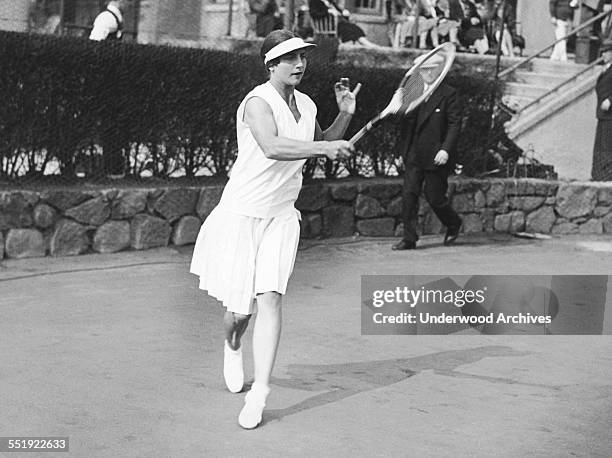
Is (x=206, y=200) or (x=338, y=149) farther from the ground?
(x=338, y=149)

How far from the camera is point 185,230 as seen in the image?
38.7 ft

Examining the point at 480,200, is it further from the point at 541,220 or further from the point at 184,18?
the point at 184,18

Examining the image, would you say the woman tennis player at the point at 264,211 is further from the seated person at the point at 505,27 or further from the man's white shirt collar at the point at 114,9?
the seated person at the point at 505,27

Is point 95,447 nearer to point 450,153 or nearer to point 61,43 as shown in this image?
point 61,43

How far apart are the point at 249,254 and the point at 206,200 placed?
5.35 metres

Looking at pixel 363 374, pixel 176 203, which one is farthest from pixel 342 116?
pixel 176 203

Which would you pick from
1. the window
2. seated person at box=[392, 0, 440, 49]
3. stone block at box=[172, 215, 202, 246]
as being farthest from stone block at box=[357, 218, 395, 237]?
the window

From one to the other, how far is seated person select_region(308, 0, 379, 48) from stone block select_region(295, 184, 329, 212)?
6.27 metres

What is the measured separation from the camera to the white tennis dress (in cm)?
664

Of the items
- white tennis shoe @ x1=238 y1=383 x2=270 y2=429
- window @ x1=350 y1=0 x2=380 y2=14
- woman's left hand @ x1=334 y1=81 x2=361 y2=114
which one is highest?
window @ x1=350 y1=0 x2=380 y2=14

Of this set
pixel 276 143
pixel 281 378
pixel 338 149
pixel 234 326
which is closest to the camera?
pixel 338 149

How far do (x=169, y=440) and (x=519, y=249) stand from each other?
777 cm

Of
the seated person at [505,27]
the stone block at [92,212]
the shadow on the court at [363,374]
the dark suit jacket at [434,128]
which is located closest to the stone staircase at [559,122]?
the seated person at [505,27]

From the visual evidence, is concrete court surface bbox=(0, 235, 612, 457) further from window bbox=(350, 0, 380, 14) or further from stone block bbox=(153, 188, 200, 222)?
window bbox=(350, 0, 380, 14)
